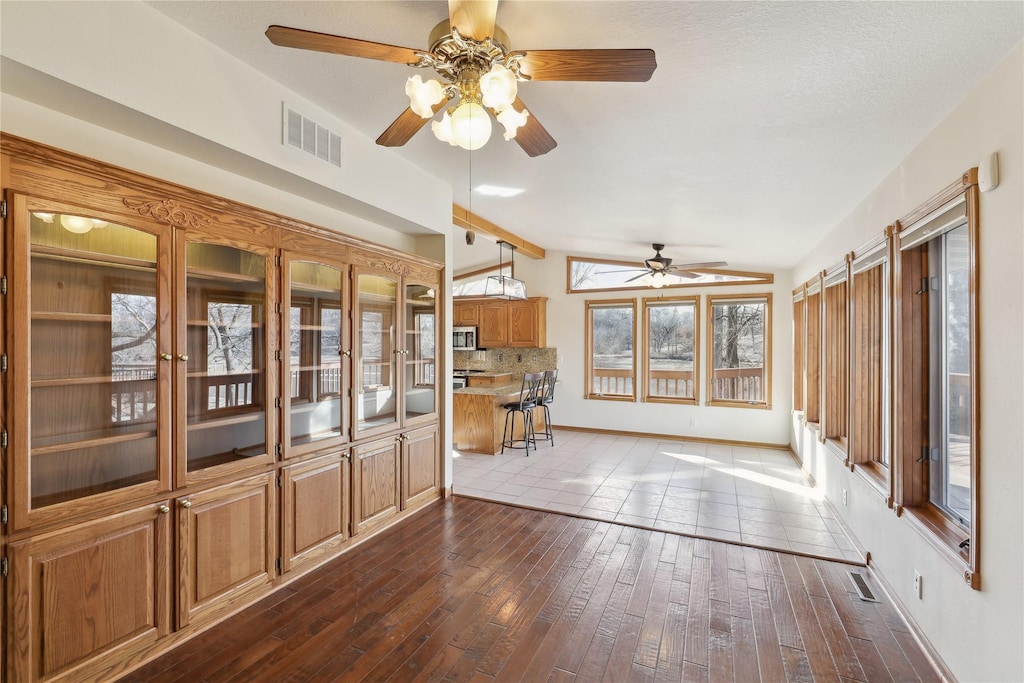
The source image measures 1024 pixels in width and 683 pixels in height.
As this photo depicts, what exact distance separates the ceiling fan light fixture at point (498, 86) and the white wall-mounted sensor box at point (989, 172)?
1779 millimetres

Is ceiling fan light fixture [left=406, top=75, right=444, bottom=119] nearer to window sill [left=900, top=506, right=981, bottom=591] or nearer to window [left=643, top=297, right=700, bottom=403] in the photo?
window sill [left=900, top=506, right=981, bottom=591]

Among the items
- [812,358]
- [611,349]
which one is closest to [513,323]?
[611,349]

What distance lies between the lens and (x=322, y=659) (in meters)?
2.10

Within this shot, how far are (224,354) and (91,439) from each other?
66 cm

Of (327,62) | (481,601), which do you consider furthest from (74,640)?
(327,62)

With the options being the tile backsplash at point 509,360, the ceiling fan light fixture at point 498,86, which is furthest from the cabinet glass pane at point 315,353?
the tile backsplash at point 509,360

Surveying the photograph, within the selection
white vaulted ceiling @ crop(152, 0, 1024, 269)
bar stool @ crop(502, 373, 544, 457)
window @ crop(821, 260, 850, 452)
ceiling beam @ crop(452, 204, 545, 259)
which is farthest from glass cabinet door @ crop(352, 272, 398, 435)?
window @ crop(821, 260, 850, 452)

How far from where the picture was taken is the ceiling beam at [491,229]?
497 cm

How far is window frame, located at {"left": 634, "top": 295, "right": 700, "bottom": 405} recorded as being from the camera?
6.82m

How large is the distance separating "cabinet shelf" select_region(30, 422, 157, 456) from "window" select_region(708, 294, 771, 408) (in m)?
6.63

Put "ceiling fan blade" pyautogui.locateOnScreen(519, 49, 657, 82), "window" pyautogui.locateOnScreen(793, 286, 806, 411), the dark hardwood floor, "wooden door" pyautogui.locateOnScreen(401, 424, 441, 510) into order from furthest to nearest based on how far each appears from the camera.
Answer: "window" pyautogui.locateOnScreen(793, 286, 806, 411) → "wooden door" pyautogui.locateOnScreen(401, 424, 441, 510) → the dark hardwood floor → "ceiling fan blade" pyautogui.locateOnScreen(519, 49, 657, 82)

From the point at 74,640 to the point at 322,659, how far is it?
0.96m

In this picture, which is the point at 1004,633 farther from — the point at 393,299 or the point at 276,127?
the point at 276,127

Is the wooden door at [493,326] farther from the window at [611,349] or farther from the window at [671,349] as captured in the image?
the window at [671,349]
